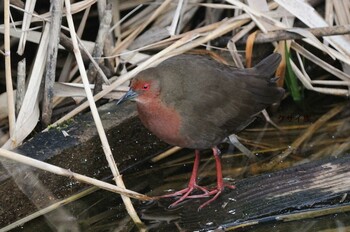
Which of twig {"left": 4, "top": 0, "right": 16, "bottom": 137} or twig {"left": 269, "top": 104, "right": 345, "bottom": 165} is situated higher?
twig {"left": 4, "top": 0, "right": 16, "bottom": 137}

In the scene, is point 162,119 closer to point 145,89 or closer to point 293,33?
point 145,89

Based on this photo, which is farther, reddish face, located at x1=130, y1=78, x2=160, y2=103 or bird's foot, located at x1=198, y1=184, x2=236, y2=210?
reddish face, located at x1=130, y1=78, x2=160, y2=103

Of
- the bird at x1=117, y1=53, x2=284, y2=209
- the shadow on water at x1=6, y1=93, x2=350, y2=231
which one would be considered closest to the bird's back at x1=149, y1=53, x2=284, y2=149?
the bird at x1=117, y1=53, x2=284, y2=209

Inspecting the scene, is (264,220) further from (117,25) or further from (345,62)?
(117,25)

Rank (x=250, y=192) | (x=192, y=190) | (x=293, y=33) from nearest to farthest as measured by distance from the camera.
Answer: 1. (x=250, y=192)
2. (x=192, y=190)
3. (x=293, y=33)

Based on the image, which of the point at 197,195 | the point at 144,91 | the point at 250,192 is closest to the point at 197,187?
the point at 197,195

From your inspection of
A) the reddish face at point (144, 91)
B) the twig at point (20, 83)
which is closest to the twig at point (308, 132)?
the reddish face at point (144, 91)

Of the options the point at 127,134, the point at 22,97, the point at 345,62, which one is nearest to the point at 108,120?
the point at 127,134

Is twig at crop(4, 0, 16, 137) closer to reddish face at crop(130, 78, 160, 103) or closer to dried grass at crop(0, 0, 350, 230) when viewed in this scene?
dried grass at crop(0, 0, 350, 230)

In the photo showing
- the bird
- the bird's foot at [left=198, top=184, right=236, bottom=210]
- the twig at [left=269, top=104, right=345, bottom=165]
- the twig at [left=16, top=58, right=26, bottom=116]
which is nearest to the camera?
the bird's foot at [left=198, top=184, right=236, bottom=210]
